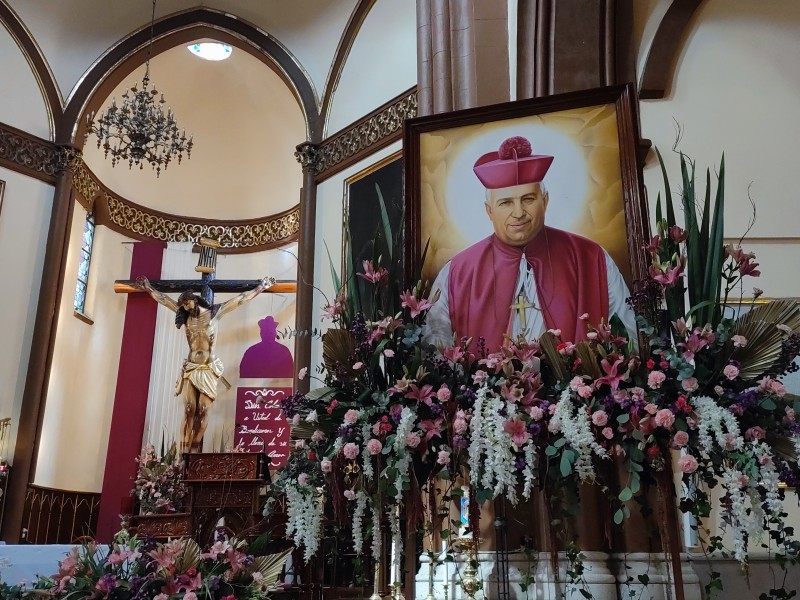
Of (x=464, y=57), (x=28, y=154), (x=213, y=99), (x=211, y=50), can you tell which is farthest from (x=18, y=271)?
(x=464, y=57)

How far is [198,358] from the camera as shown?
33.6ft

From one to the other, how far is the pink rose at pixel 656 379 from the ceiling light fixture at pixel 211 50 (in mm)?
10098

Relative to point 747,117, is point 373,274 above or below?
below

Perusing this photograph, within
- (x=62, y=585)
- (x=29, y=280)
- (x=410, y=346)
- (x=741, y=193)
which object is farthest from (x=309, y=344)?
(x=62, y=585)

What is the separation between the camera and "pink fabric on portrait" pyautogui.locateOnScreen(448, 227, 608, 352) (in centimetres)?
334

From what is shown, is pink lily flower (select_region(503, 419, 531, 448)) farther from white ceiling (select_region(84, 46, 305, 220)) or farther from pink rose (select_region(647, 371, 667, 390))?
white ceiling (select_region(84, 46, 305, 220))

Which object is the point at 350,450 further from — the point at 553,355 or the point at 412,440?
the point at 553,355

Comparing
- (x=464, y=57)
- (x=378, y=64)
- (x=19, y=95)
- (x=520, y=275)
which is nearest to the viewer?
(x=520, y=275)

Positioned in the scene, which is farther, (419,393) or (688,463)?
(419,393)

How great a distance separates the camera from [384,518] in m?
3.08

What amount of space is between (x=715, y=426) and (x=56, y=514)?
28.4ft

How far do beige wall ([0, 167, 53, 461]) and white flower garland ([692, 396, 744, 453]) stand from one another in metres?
7.99

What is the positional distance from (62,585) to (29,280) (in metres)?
7.56

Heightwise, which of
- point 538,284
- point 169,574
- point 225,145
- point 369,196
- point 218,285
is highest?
point 225,145
